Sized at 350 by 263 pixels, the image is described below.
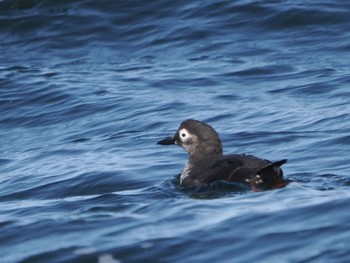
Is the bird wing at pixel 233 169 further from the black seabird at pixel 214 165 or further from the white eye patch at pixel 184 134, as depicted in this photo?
the white eye patch at pixel 184 134

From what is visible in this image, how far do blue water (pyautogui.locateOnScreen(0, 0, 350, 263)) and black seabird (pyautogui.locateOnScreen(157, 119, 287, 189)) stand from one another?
19 centimetres

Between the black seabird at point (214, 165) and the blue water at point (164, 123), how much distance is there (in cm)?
19

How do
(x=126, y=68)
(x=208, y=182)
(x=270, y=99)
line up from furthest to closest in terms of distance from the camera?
(x=126, y=68), (x=270, y=99), (x=208, y=182)

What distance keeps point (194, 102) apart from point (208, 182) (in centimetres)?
577

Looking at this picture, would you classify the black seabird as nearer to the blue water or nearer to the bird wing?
the bird wing

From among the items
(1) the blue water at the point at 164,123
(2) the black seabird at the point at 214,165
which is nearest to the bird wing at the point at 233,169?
(2) the black seabird at the point at 214,165

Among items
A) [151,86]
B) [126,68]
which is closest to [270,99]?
[151,86]

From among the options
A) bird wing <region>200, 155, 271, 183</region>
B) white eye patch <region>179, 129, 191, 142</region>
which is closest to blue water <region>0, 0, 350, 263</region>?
bird wing <region>200, 155, 271, 183</region>

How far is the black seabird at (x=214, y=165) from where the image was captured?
35.7ft

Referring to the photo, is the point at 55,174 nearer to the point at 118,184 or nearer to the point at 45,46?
the point at 118,184

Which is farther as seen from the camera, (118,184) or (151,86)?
(151,86)

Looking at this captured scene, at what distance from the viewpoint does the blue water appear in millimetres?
9328

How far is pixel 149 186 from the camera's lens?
40.1 feet

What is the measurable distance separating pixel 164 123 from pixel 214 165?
4451 millimetres
